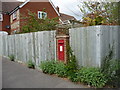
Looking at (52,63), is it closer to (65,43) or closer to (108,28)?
(65,43)

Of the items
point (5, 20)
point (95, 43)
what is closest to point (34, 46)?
point (95, 43)

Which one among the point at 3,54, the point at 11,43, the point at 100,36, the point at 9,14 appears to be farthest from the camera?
the point at 9,14

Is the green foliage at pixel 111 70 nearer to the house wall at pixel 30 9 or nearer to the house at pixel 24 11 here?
the house at pixel 24 11

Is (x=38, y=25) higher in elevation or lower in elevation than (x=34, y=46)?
higher

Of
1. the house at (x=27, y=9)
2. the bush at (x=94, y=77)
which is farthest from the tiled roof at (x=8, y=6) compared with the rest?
the bush at (x=94, y=77)

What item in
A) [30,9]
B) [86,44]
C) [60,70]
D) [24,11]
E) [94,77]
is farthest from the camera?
[30,9]

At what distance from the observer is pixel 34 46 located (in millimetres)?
6559

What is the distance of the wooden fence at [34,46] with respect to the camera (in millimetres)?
5627

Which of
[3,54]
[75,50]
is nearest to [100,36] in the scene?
[75,50]

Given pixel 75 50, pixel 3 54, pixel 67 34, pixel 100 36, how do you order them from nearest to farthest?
1. pixel 100 36
2. pixel 75 50
3. pixel 67 34
4. pixel 3 54

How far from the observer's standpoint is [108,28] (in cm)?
405

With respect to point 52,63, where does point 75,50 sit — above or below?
above

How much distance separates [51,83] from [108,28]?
273cm

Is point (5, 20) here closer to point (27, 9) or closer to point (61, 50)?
point (27, 9)
